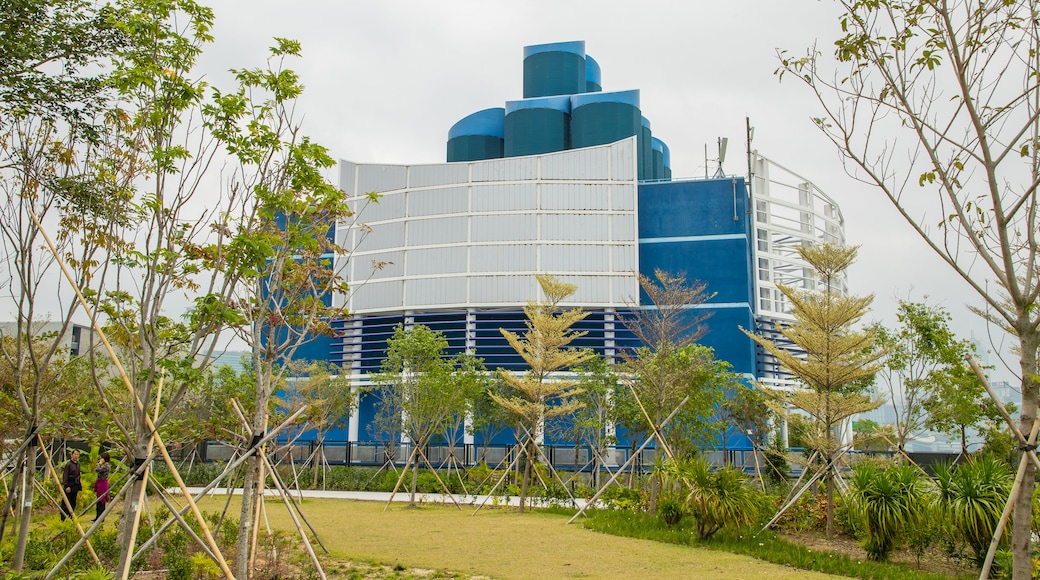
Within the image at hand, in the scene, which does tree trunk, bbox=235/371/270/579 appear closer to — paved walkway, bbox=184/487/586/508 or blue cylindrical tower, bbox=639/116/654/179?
paved walkway, bbox=184/487/586/508

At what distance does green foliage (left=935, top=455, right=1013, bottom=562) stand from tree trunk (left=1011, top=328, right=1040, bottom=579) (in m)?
4.04

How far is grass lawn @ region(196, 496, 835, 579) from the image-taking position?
961cm

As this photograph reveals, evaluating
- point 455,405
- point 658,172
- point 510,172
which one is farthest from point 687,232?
point 455,405

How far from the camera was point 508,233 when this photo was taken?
38.0m

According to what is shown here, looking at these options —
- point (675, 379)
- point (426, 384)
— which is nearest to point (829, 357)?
point (675, 379)

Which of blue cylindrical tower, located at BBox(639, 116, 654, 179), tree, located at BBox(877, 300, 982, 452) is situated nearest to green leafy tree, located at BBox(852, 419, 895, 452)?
tree, located at BBox(877, 300, 982, 452)

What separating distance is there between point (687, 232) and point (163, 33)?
33986mm

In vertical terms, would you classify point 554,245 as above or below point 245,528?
above

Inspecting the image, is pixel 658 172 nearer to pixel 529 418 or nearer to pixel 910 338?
pixel 910 338

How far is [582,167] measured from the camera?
126 feet

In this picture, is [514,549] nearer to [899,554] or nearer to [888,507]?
[888,507]

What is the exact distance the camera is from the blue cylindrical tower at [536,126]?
47656 mm

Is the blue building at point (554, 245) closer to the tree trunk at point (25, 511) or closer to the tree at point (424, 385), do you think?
the tree at point (424, 385)

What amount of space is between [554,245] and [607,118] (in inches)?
495
